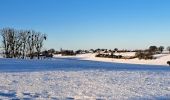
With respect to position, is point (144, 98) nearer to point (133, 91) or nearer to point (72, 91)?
point (133, 91)

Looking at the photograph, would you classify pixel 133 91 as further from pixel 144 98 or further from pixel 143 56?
pixel 143 56

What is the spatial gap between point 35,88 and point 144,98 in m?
5.10

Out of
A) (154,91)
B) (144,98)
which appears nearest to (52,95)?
(144,98)

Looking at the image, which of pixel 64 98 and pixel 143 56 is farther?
pixel 143 56

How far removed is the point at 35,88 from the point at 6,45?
72336 mm

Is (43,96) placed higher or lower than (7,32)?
lower

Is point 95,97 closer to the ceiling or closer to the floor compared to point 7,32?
closer to the floor

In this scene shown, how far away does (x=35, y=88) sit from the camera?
16812 millimetres

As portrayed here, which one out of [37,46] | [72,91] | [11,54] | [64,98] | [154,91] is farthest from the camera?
[37,46]

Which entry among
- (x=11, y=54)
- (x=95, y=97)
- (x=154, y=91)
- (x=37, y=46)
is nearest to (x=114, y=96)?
(x=95, y=97)

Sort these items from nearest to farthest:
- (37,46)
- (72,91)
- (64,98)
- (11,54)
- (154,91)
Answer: (64,98) < (72,91) < (154,91) < (11,54) < (37,46)

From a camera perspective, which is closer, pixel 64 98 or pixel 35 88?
pixel 64 98

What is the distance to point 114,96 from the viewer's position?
1503cm

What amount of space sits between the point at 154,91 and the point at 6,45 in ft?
240
